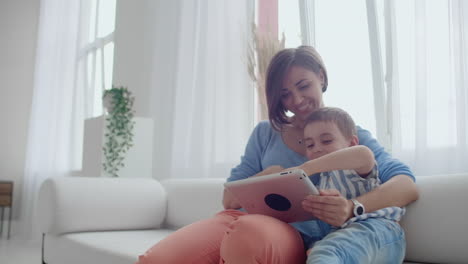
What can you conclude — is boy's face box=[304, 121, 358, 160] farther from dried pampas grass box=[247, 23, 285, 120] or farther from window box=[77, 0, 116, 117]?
window box=[77, 0, 116, 117]

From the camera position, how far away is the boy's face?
1.35 m

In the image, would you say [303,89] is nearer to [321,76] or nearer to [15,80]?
[321,76]

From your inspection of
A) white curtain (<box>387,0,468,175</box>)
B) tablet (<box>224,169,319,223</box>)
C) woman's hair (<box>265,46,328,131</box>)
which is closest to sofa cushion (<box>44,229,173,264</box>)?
tablet (<box>224,169,319,223</box>)

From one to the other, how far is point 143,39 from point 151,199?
2.38m

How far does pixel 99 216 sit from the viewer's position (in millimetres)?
2441

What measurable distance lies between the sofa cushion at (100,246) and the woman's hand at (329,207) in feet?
2.54

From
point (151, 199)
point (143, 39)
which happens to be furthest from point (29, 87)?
point (151, 199)

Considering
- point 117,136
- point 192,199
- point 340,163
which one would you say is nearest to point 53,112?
point 117,136

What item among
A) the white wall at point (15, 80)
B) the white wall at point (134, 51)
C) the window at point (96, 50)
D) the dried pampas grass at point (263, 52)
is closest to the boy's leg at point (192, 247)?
the dried pampas grass at point (263, 52)

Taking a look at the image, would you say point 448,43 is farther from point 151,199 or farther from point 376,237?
point 151,199

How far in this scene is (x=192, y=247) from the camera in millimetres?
1339

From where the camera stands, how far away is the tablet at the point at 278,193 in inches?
44.7

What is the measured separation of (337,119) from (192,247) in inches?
22.2

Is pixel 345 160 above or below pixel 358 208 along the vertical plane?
above
